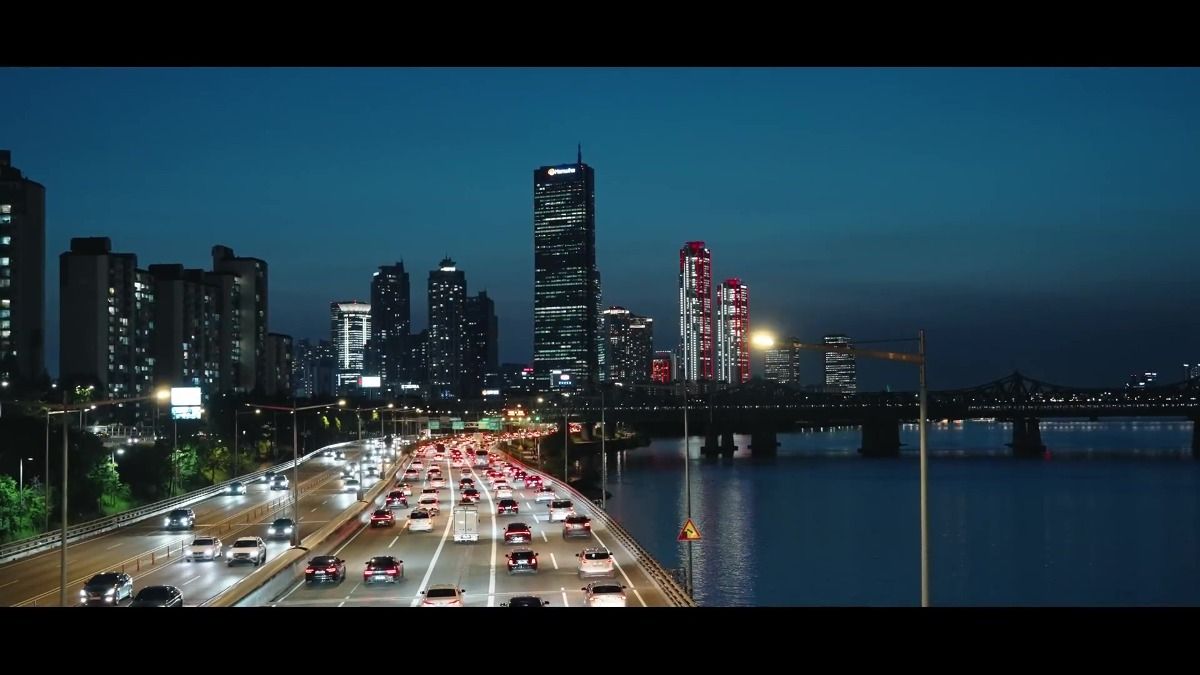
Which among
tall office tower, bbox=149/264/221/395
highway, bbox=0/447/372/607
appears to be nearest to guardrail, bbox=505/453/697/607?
highway, bbox=0/447/372/607

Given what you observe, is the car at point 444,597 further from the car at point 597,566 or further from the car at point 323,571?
the car at point 597,566

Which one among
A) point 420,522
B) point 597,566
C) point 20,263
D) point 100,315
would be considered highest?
point 20,263

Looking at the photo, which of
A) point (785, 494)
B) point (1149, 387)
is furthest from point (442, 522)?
point (1149, 387)

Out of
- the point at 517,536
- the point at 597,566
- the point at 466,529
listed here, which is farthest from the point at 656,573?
the point at 466,529

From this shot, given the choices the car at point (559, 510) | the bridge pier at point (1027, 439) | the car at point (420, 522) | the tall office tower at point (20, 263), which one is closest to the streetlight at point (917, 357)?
the car at point (420, 522)

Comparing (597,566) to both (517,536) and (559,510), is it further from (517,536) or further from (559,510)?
(559,510)
